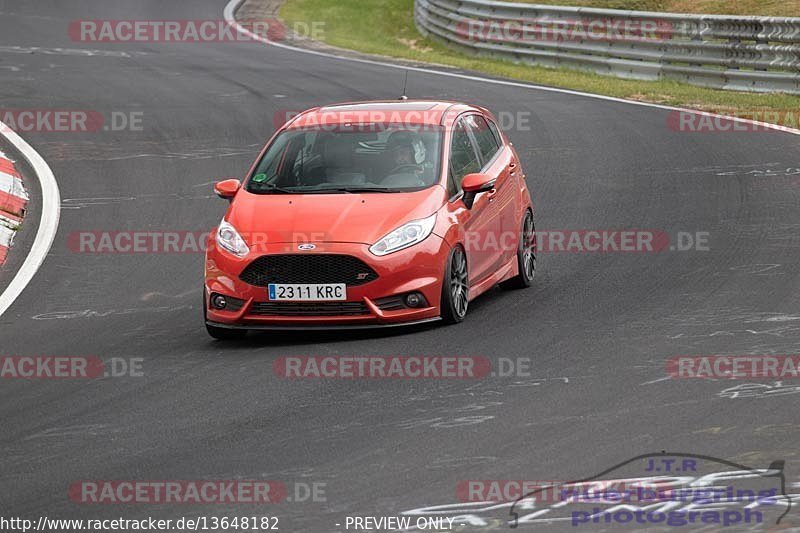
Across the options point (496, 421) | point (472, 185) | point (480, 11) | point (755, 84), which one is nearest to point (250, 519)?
point (496, 421)

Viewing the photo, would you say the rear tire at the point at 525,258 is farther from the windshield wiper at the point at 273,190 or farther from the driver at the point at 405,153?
the windshield wiper at the point at 273,190

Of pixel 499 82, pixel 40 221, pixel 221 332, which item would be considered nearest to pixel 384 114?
pixel 221 332

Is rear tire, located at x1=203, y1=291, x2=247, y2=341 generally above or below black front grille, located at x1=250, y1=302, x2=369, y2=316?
below

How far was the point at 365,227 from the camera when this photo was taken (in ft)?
35.5

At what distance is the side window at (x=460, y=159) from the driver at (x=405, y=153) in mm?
259

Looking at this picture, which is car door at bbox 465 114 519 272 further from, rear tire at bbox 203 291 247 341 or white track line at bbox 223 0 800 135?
white track line at bbox 223 0 800 135

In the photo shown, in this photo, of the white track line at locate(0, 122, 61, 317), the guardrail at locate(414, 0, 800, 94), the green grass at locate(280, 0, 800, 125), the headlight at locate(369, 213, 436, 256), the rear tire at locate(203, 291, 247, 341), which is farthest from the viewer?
the guardrail at locate(414, 0, 800, 94)

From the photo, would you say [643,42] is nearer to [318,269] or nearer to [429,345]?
[318,269]

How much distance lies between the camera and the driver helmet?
38.6ft

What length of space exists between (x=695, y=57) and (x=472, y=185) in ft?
47.5

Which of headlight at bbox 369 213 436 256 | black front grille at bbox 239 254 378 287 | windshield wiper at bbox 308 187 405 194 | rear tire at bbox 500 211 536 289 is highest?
windshield wiper at bbox 308 187 405 194

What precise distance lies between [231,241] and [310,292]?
0.80 metres

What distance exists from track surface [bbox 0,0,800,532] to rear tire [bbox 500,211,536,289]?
0.47 ft

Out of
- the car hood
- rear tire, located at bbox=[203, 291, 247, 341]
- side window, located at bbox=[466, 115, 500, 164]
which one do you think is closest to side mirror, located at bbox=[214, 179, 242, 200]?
the car hood
